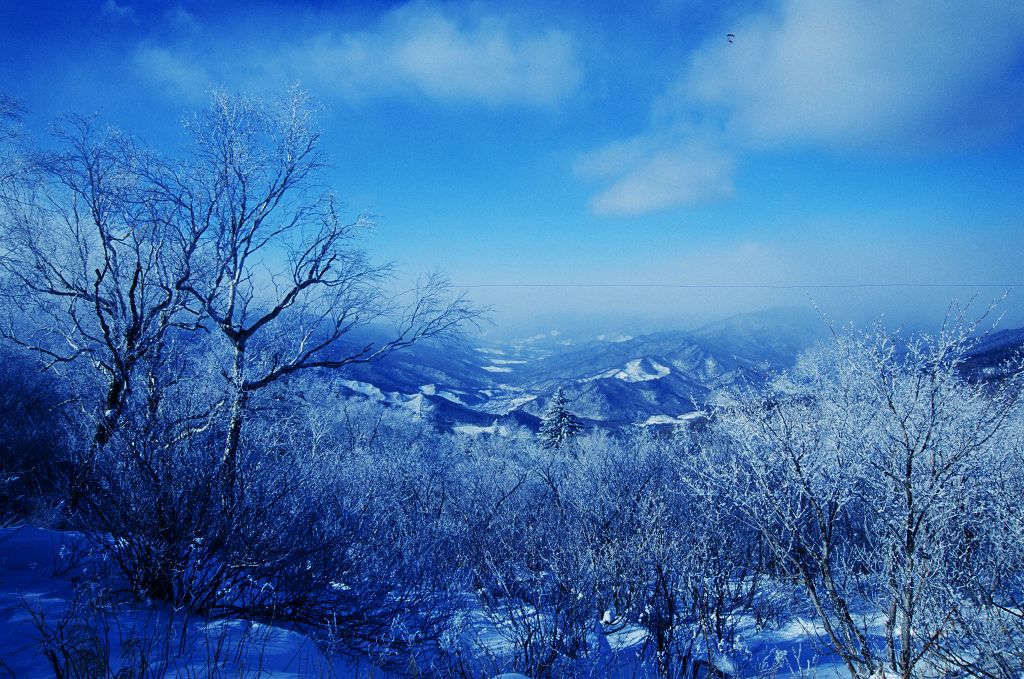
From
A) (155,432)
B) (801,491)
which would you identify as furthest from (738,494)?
(155,432)

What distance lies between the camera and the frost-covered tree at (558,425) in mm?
41344

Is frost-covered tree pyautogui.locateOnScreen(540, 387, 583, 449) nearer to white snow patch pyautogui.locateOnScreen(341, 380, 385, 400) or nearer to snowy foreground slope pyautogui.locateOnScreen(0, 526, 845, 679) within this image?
snowy foreground slope pyautogui.locateOnScreen(0, 526, 845, 679)

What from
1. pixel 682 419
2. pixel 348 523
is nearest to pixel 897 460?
pixel 348 523

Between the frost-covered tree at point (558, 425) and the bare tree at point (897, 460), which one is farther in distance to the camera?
the frost-covered tree at point (558, 425)

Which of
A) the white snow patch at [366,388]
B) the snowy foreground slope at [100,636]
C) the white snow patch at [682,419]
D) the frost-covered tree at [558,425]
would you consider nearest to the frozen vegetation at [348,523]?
the snowy foreground slope at [100,636]

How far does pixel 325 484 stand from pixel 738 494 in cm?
778

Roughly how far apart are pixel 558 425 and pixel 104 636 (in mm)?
39566

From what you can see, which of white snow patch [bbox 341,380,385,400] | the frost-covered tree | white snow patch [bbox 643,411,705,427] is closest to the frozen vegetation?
white snow patch [bbox 643,411,705,427]

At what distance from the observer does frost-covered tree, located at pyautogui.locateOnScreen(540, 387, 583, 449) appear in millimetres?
41344

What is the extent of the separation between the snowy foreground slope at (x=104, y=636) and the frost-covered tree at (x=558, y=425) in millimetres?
35380

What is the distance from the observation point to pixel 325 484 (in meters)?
9.18

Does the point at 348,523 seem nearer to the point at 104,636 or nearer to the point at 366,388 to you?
the point at 104,636

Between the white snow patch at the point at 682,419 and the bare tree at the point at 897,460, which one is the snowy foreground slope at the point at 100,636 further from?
the white snow patch at the point at 682,419

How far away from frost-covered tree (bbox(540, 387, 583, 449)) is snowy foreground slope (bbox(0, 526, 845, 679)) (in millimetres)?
35380
